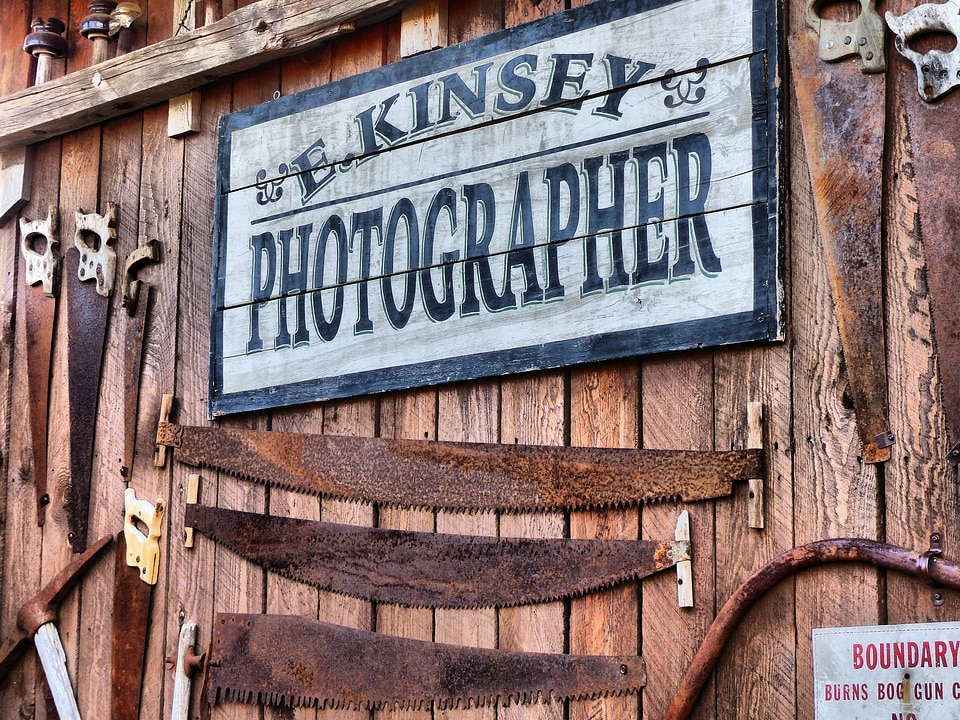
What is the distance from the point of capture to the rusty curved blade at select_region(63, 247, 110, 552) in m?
4.50

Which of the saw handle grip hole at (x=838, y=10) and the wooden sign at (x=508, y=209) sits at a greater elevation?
the saw handle grip hole at (x=838, y=10)

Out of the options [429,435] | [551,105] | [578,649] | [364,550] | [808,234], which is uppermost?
[551,105]

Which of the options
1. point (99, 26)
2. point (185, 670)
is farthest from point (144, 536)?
point (99, 26)

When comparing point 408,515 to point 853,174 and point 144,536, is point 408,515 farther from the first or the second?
point 853,174

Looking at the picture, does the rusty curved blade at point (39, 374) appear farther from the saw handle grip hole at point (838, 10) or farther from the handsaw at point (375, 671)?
the saw handle grip hole at point (838, 10)

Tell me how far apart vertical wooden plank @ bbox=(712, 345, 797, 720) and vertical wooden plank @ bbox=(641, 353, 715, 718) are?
3 centimetres

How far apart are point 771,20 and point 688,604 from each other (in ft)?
4.65

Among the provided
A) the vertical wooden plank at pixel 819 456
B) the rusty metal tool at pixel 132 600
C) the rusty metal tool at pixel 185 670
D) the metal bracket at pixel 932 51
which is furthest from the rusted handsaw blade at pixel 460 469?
the metal bracket at pixel 932 51

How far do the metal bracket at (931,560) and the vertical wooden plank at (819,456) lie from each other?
0.39 feet

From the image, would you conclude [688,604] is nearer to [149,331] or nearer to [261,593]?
[261,593]

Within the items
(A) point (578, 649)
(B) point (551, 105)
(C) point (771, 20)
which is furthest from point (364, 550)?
(C) point (771, 20)

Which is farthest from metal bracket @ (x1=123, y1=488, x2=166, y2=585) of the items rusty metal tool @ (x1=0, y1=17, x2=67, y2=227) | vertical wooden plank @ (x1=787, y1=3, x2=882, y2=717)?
vertical wooden plank @ (x1=787, y1=3, x2=882, y2=717)

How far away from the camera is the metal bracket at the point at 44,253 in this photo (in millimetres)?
4754

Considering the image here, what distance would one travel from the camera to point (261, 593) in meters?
3.93
